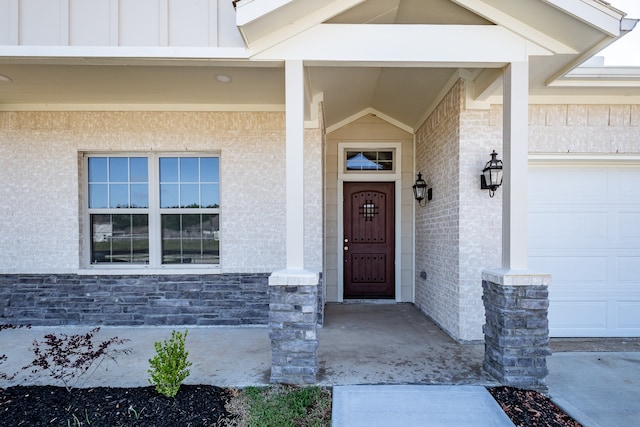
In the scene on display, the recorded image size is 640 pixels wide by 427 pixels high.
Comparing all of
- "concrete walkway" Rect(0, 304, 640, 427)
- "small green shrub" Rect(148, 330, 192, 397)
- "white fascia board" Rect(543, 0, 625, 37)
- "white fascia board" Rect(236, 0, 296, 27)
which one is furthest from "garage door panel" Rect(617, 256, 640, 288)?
"small green shrub" Rect(148, 330, 192, 397)

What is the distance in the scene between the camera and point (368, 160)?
236 inches

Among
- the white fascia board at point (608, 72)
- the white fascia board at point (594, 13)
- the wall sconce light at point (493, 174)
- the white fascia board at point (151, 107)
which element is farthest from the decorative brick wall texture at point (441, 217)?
the white fascia board at point (151, 107)

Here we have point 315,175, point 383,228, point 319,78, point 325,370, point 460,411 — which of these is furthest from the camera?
point 383,228

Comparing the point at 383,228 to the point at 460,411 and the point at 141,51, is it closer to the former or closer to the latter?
the point at 460,411

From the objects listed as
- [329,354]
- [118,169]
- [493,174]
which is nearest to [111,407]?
[329,354]

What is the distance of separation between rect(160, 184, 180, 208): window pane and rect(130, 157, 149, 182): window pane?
0.90ft

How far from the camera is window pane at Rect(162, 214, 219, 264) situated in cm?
473

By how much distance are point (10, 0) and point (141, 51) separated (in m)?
1.14

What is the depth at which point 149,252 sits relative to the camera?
15.5 feet

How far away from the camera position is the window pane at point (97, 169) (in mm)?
4734

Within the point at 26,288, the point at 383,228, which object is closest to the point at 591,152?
the point at 383,228

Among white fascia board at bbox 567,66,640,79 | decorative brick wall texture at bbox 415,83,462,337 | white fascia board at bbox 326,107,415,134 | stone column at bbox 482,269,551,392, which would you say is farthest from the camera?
white fascia board at bbox 326,107,415,134

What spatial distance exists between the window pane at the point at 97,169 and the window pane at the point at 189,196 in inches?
42.2

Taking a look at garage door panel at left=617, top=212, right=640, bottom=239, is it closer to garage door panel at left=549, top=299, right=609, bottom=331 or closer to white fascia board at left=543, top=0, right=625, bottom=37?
garage door panel at left=549, top=299, right=609, bottom=331
